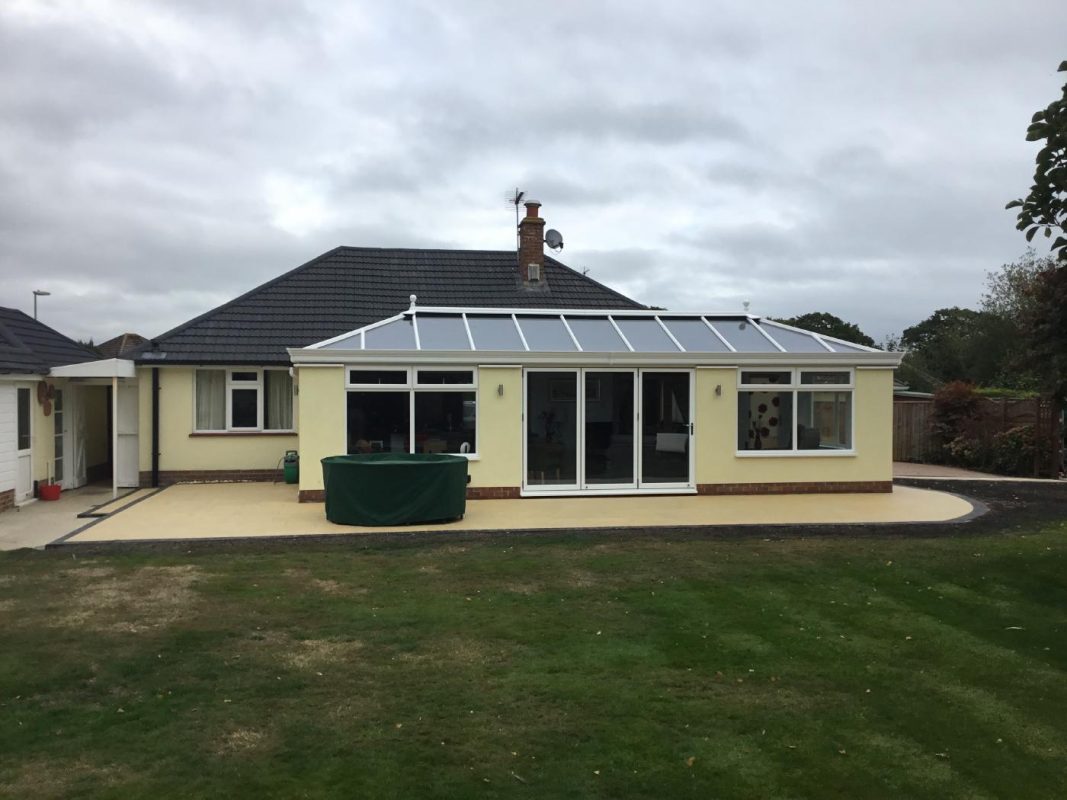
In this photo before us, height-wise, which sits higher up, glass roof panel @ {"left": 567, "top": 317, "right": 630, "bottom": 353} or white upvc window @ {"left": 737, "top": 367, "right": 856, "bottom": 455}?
glass roof panel @ {"left": 567, "top": 317, "right": 630, "bottom": 353}

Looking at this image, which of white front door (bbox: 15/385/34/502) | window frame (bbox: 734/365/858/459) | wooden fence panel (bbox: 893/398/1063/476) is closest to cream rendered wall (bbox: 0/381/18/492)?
white front door (bbox: 15/385/34/502)

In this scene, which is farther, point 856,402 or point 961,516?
point 856,402

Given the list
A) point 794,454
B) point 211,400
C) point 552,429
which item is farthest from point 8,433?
point 794,454

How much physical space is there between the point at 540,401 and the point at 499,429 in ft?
2.97

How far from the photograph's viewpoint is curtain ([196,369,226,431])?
17438 mm

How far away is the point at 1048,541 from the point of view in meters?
11.1

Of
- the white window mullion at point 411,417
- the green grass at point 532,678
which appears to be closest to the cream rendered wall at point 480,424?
the white window mullion at point 411,417

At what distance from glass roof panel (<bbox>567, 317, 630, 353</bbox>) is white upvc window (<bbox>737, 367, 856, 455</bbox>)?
237 cm

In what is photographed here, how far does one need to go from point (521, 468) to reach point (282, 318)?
7.40m

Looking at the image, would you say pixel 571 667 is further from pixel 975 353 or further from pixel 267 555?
pixel 975 353

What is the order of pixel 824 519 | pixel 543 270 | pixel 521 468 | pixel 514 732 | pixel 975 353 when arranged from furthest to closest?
pixel 975 353 < pixel 543 270 < pixel 521 468 < pixel 824 519 < pixel 514 732

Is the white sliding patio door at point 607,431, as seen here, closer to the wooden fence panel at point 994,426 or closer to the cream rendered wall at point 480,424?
the cream rendered wall at point 480,424

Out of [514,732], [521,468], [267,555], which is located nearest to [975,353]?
[521,468]

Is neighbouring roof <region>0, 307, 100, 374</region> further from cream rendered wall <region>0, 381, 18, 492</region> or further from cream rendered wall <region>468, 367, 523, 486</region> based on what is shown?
cream rendered wall <region>468, 367, 523, 486</region>
